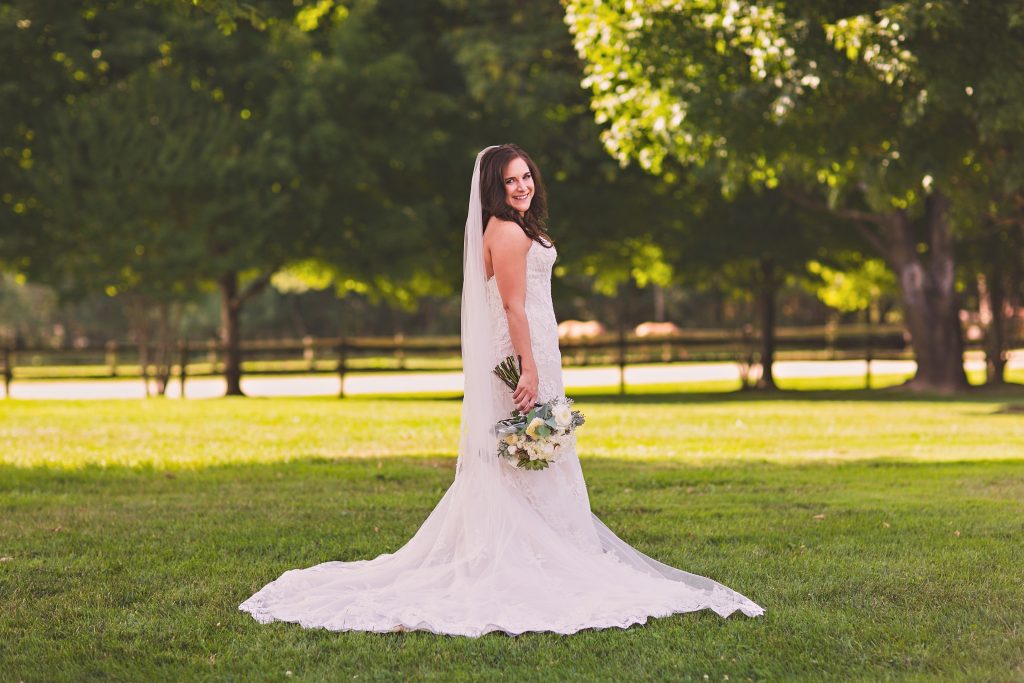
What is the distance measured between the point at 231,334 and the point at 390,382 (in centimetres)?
1006

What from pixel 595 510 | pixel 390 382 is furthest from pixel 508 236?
pixel 390 382

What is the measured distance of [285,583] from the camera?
6.32m

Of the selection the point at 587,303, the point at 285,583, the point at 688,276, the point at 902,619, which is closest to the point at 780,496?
the point at 902,619

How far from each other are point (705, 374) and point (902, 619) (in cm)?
3561

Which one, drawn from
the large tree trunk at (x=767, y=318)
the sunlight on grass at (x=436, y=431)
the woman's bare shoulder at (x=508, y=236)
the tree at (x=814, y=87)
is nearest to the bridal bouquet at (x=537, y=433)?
the woman's bare shoulder at (x=508, y=236)

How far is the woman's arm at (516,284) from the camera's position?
245 inches

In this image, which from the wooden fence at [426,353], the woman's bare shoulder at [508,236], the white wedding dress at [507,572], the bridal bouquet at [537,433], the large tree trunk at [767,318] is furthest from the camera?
the wooden fence at [426,353]

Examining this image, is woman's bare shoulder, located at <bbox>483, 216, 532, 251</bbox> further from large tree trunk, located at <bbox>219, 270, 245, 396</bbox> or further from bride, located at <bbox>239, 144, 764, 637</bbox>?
large tree trunk, located at <bbox>219, 270, 245, 396</bbox>

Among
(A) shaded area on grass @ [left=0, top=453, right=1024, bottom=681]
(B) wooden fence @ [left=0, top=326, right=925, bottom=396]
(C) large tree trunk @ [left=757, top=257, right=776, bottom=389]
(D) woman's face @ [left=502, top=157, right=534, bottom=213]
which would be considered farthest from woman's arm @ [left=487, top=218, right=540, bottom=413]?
(C) large tree trunk @ [left=757, top=257, right=776, bottom=389]

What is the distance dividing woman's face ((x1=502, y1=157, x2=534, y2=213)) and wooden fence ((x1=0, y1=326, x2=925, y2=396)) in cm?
2171

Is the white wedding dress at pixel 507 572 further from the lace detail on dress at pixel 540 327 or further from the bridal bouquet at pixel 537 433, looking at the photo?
the bridal bouquet at pixel 537 433

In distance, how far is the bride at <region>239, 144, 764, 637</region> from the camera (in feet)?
19.2

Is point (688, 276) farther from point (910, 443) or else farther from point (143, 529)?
point (143, 529)

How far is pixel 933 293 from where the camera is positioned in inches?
1027
